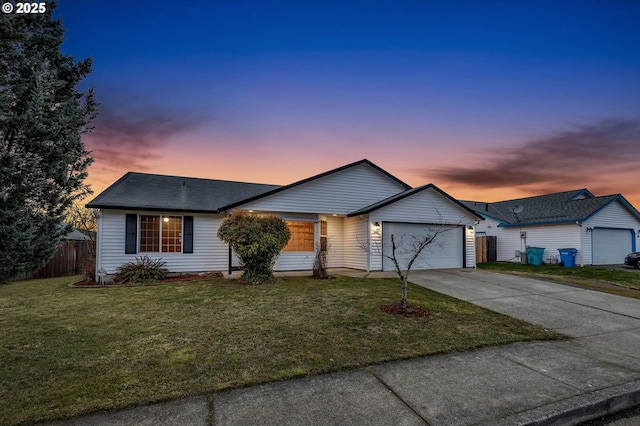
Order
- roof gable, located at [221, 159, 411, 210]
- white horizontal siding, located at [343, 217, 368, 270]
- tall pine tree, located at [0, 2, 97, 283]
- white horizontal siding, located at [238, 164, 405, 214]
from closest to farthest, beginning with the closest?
tall pine tree, located at [0, 2, 97, 283]
roof gable, located at [221, 159, 411, 210]
white horizontal siding, located at [238, 164, 405, 214]
white horizontal siding, located at [343, 217, 368, 270]

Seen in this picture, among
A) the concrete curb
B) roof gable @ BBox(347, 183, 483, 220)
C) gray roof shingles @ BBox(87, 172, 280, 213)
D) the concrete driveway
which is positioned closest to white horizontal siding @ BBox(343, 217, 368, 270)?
roof gable @ BBox(347, 183, 483, 220)

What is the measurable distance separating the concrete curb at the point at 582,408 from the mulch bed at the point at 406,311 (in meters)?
3.18

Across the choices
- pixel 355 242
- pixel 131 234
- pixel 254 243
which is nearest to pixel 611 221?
pixel 355 242

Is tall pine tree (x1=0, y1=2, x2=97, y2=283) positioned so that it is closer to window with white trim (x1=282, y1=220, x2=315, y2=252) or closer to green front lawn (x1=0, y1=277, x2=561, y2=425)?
green front lawn (x1=0, y1=277, x2=561, y2=425)

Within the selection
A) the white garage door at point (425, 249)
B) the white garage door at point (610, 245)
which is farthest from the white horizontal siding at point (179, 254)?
the white garage door at point (610, 245)

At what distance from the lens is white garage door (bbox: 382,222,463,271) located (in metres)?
13.9

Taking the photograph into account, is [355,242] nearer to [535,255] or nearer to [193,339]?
[193,339]

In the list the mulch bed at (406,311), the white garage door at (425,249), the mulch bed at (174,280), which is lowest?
the mulch bed at (174,280)

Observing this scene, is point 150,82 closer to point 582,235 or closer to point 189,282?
point 189,282

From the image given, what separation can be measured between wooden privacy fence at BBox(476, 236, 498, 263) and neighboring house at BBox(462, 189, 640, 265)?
353 mm

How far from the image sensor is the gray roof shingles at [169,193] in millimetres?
12264

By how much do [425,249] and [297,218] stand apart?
6242 mm

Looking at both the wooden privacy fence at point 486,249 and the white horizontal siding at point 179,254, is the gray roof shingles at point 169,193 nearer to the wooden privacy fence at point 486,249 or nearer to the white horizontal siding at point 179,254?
the white horizontal siding at point 179,254

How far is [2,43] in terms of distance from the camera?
117 inches
